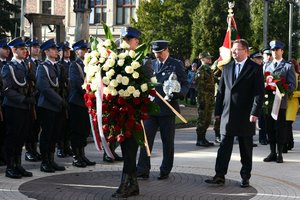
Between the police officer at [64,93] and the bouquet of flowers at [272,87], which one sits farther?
the bouquet of flowers at [272,87]

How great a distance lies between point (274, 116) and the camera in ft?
36.8

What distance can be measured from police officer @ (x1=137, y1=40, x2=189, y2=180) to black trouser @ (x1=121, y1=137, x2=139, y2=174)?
3.64ft

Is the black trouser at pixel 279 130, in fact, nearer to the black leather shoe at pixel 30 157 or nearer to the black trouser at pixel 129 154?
the black trouser at pixel 129 154

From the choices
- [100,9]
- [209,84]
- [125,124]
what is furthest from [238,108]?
[100,9]

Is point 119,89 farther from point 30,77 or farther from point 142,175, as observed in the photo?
point 30,77

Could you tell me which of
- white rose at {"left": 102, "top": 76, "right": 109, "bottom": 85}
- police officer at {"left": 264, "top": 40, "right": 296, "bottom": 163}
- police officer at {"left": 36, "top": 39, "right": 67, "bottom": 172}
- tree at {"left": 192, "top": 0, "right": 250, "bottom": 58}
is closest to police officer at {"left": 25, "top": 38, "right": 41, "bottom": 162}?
police officer at {"left": 36, "top": 39, "right": 67, "bottom": 172}

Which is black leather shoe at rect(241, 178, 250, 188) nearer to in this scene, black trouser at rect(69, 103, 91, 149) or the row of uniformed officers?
the row of uniformed officers

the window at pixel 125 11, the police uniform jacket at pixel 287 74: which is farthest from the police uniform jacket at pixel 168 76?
the window at pixel 125 11

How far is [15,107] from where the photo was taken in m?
9.48

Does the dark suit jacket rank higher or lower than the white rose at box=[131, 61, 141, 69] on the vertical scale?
lower

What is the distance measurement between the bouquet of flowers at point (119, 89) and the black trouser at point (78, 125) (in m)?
2.56

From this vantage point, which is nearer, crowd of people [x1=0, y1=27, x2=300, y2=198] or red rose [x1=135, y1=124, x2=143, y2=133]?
red rose [x1=135, y1=124, x2=143, y2=133]

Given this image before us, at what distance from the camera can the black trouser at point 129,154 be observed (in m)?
8.16

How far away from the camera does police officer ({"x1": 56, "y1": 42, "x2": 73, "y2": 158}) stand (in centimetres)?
1051
